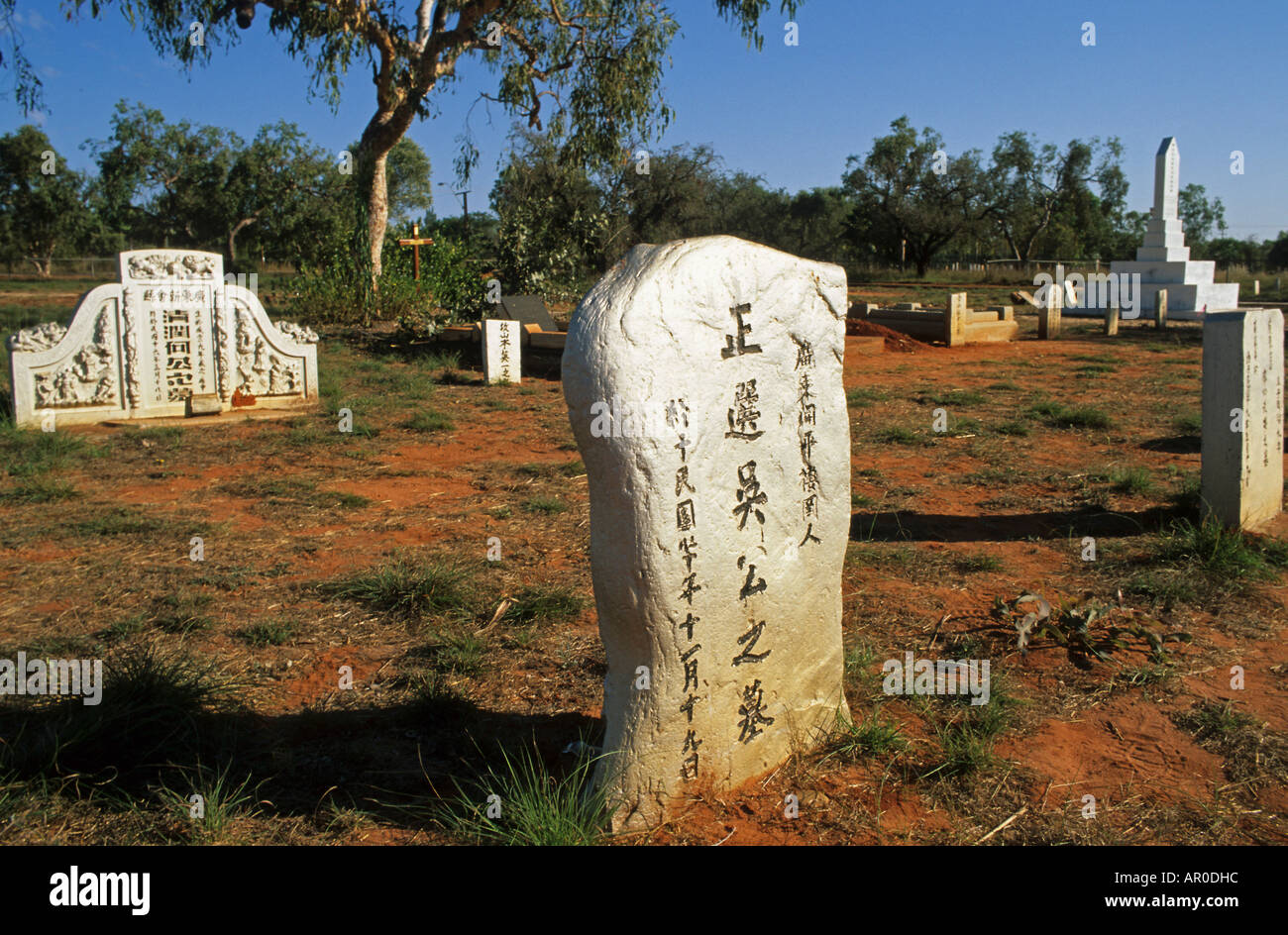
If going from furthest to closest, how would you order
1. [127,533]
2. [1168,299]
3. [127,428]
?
[1168,299] < [127,428] < [127,533]

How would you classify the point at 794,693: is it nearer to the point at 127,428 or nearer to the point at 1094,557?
the point at 1094,557

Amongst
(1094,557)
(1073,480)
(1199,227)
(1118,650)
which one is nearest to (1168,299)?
(1073,480)

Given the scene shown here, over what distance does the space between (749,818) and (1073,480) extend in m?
5.00

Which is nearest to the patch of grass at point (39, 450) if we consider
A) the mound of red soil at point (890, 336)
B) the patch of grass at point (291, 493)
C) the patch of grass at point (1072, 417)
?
the patch of grass at point (291, 493)

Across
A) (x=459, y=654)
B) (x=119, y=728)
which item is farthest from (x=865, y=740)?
(x=119, y=728)

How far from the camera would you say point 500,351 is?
12.4m

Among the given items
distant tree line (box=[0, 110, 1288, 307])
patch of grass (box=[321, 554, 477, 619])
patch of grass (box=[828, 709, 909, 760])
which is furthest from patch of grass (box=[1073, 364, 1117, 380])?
distant tree line (box=[0, 110, 1288, 307])

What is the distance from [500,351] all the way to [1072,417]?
22.6 ft

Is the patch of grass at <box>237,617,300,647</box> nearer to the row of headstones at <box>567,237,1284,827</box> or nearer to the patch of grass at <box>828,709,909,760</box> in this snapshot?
the row of headstones at <box>567,237,1284,827</box>

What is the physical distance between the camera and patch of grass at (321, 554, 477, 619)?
4.67 meters

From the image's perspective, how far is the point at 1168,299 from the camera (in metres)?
20.3

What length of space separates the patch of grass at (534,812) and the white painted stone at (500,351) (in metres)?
9.71

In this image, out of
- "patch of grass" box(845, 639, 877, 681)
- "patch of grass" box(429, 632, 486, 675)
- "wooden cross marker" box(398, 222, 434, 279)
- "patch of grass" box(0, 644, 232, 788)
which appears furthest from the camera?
"wooden cross marker" box(398, 222, 434, 279)

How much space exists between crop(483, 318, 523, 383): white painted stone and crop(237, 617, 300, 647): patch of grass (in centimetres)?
813
